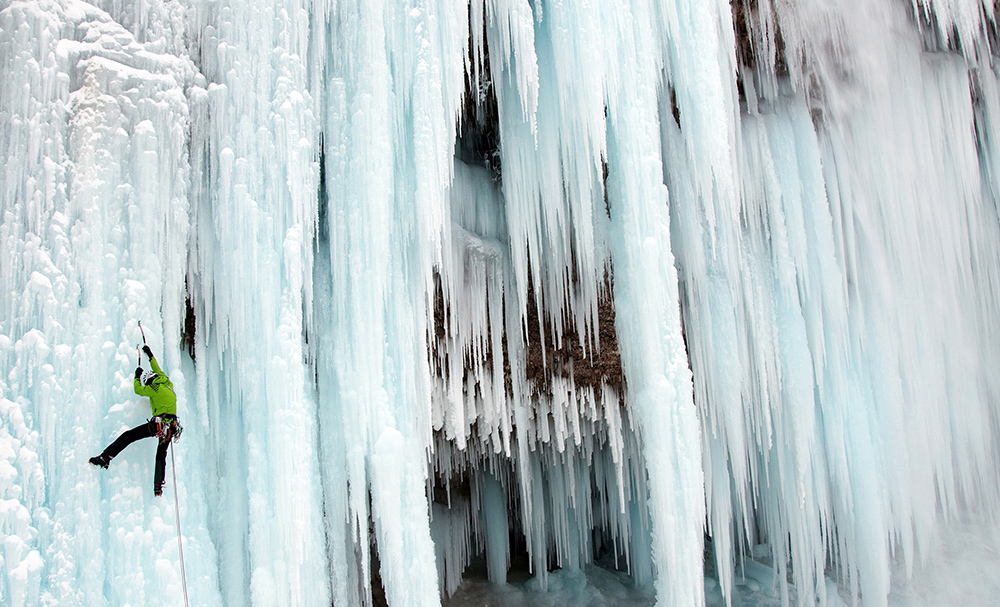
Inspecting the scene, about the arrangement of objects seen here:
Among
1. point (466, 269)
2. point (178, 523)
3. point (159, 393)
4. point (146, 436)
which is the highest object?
point (466, 269)

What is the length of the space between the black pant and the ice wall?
10 centimetres

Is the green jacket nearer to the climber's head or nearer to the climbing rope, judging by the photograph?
the climber's head

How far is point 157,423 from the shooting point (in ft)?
9.84

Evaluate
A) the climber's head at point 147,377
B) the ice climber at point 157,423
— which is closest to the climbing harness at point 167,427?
the ice climber at point 157,423

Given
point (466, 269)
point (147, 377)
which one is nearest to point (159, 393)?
point (147, 377)

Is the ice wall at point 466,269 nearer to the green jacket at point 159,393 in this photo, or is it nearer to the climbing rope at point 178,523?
the climbing rope at point 178,523

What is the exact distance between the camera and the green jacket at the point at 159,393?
2998 mm

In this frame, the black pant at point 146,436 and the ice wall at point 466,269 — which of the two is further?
the ice wall at point 466,269

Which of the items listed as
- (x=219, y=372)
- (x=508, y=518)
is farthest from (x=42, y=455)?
(x=508, y=518)

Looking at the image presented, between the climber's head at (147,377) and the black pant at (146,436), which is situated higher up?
the climber's head at (147,377)

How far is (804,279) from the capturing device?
5344 millimetres

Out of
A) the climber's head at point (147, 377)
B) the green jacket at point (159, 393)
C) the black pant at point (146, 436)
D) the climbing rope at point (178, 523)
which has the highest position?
the climber's head at point (147, 377)

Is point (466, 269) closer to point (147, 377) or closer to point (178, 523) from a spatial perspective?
point (147, 377)

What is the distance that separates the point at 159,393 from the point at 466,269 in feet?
6.81
